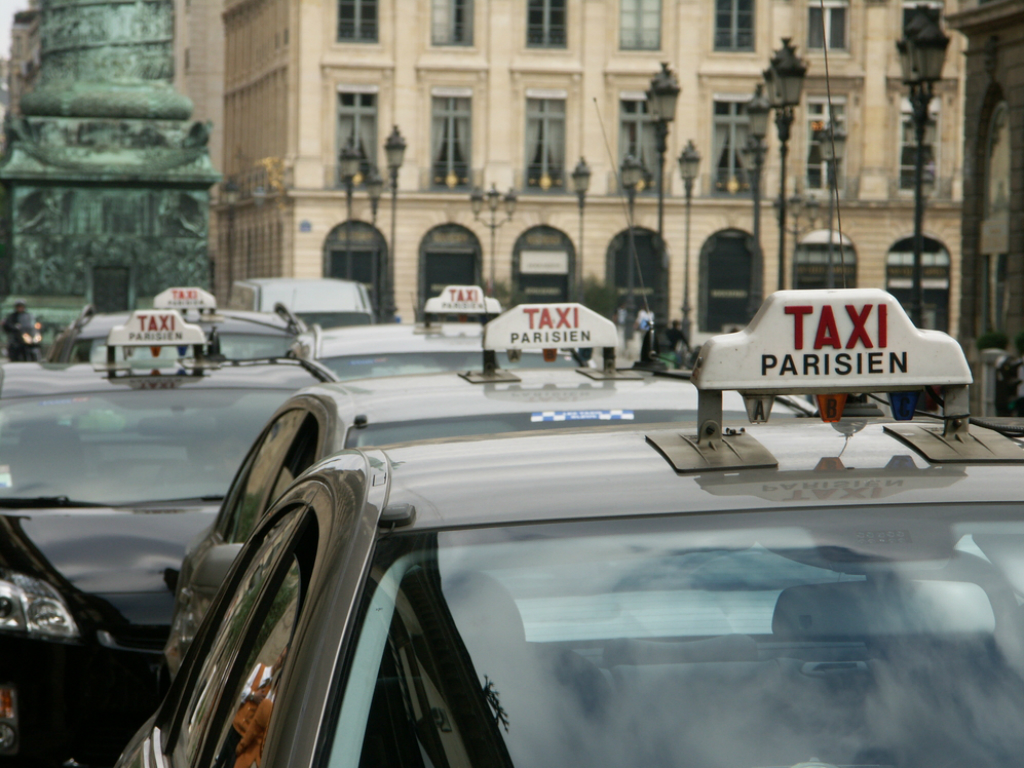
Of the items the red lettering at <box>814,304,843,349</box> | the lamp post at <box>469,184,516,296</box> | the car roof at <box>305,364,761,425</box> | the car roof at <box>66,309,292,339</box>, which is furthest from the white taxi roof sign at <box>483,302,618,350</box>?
the lamp post at <box>469,184,516,296</box>

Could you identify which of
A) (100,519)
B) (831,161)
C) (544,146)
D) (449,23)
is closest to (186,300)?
(100,519)

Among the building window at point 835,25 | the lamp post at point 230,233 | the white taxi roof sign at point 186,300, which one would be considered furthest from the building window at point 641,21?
the white taxi roof sign at point 186,300

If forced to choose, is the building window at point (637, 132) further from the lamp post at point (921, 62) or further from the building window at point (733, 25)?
the lamp post at point (921, 62)

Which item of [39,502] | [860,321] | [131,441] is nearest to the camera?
[860,321]

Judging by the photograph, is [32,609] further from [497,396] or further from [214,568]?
[214,568]

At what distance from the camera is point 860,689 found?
5.89ft

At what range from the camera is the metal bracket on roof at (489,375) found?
4559mm

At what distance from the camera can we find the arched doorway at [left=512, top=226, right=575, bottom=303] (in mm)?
56844

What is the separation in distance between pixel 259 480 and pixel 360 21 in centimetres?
5426

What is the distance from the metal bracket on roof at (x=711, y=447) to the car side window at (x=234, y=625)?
522mm

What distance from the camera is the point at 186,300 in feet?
43.8

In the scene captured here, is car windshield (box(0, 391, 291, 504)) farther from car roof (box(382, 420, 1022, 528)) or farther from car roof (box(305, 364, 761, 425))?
car roof (box(382, 420, 1022, 528))

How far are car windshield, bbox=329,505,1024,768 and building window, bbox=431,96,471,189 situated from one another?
5537 centimetres

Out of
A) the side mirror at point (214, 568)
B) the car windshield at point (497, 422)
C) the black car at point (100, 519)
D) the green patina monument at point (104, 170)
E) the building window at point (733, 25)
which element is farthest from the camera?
the building window at point (733, 25)
